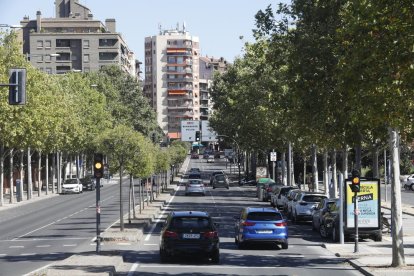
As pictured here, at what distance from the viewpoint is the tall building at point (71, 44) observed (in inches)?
6747

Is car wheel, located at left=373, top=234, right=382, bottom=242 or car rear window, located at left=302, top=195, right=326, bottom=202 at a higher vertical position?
car rear window, located at left=302, top=195, right=326, bottom=202

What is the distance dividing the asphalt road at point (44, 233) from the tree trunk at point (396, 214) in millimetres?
10162

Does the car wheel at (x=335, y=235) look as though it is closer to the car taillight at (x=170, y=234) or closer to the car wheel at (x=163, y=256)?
the car wheel at (x=163, y=256)

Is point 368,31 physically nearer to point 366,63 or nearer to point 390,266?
point 366,63

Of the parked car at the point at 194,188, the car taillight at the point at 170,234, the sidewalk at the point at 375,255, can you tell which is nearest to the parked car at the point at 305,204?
the sidewalk at the point at 375,255

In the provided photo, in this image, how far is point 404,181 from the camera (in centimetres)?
9406

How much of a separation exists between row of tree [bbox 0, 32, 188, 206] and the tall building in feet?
139

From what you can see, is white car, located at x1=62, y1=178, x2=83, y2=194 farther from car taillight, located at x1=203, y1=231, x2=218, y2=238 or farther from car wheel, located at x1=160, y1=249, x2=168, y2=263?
car taillight, located at x1=203, y1=231, x2=218, y2=238

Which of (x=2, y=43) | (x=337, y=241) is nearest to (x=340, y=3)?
(x=337, y=241)

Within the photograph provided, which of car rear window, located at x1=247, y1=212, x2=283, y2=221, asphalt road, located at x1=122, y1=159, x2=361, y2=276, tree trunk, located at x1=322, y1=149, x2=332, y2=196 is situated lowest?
asphalt road, located at x1=122, y1=159, x2=361, y2=276

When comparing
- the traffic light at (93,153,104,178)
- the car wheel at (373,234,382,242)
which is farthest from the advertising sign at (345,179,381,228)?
the traffic light at (93,153,104,178)

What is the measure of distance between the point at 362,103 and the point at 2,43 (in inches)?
1842

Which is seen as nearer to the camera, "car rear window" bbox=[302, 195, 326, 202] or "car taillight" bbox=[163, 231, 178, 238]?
"car taillight" bbox=[163, 231, 178, 238]

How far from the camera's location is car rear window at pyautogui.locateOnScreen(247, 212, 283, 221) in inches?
1190
